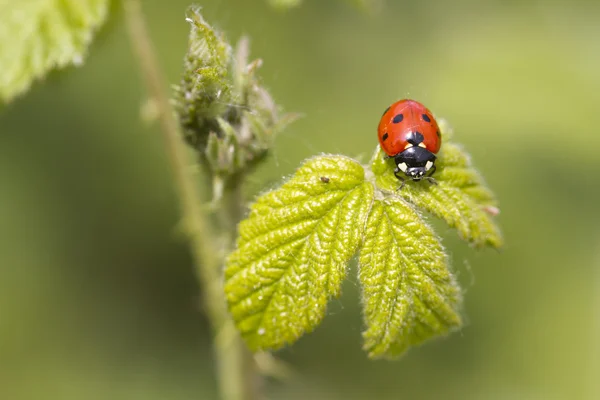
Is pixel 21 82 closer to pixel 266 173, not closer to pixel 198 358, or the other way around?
pixel 266 173

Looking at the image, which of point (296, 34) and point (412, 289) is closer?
point (412, 289)

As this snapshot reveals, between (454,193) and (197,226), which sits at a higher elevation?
(197,226)

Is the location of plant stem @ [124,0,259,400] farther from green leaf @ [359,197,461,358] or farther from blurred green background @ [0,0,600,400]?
blurred green background @ [0,0,600,400]

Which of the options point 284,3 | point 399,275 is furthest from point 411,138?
point 284,3

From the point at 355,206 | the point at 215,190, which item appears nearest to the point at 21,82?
the point at 215,190

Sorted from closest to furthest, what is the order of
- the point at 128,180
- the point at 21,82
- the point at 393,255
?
1. the point at 393,255
2. the point at 21,82
3. the point at 128,180

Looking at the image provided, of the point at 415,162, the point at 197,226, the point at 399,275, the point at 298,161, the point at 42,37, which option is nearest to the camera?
the point at 399,275

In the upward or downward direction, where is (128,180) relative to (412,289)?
upward

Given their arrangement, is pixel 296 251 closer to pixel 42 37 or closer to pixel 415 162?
pixel 415 162
